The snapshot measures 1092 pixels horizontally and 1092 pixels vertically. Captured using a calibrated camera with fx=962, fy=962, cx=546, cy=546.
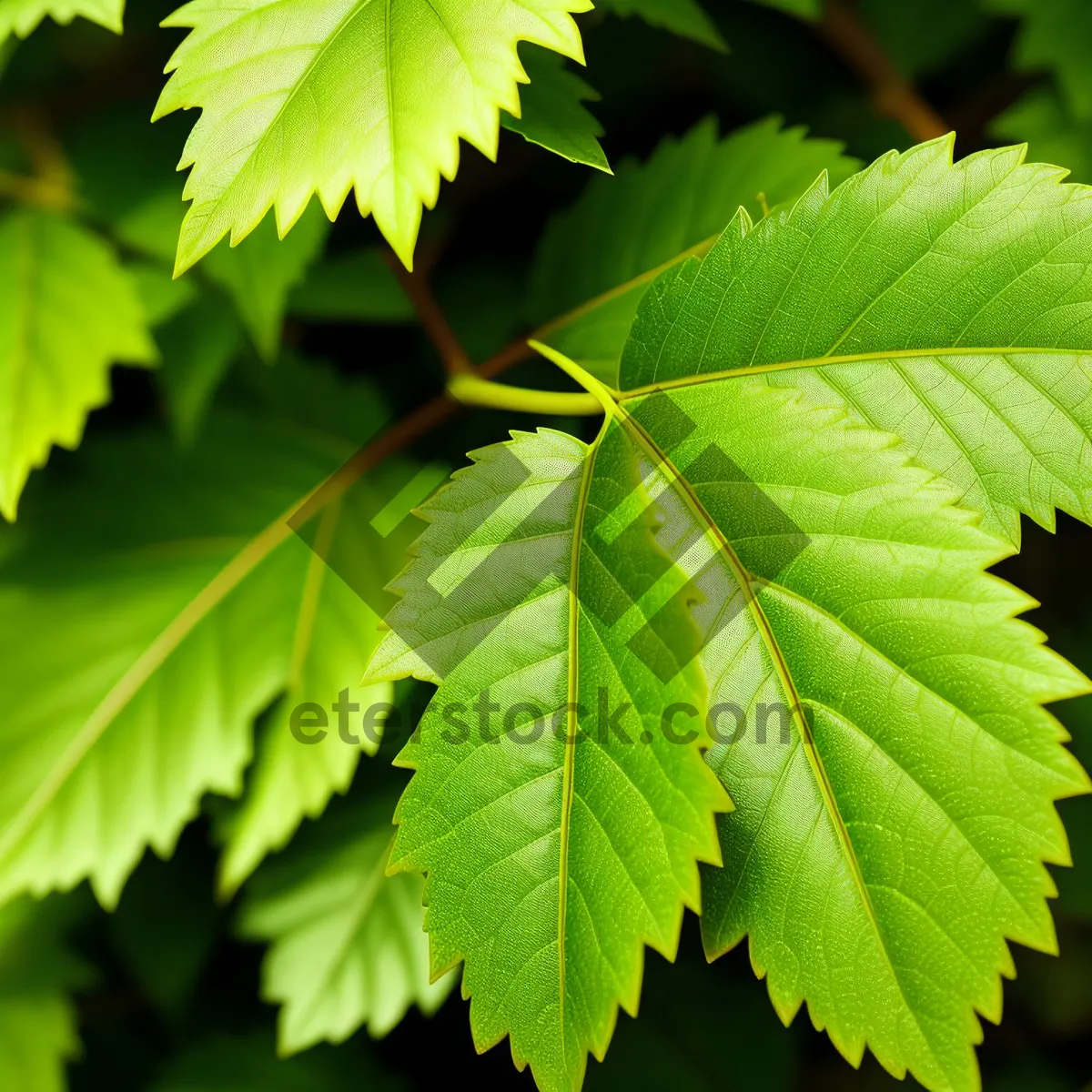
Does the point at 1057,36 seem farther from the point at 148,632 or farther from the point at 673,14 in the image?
the point at 148,632

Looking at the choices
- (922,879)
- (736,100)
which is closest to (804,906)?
(922,879)

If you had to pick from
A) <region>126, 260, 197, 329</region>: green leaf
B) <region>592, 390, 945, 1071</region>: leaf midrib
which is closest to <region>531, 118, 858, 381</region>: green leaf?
<region>592, 390, 945, 1071</region>: leaf midrib

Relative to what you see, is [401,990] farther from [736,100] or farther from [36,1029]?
[736,100]

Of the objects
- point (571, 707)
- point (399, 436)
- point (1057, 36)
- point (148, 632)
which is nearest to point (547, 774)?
point (571, 707)

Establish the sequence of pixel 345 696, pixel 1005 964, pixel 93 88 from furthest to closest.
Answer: pixel 93 88 → pixel 345 696 → pixel 1005 964

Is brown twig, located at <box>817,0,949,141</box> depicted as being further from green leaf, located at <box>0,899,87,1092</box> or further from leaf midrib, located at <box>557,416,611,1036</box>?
green leaf, located at <box>0,899,87,1092</box>

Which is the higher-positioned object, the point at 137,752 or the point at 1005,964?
the point at 137,752
